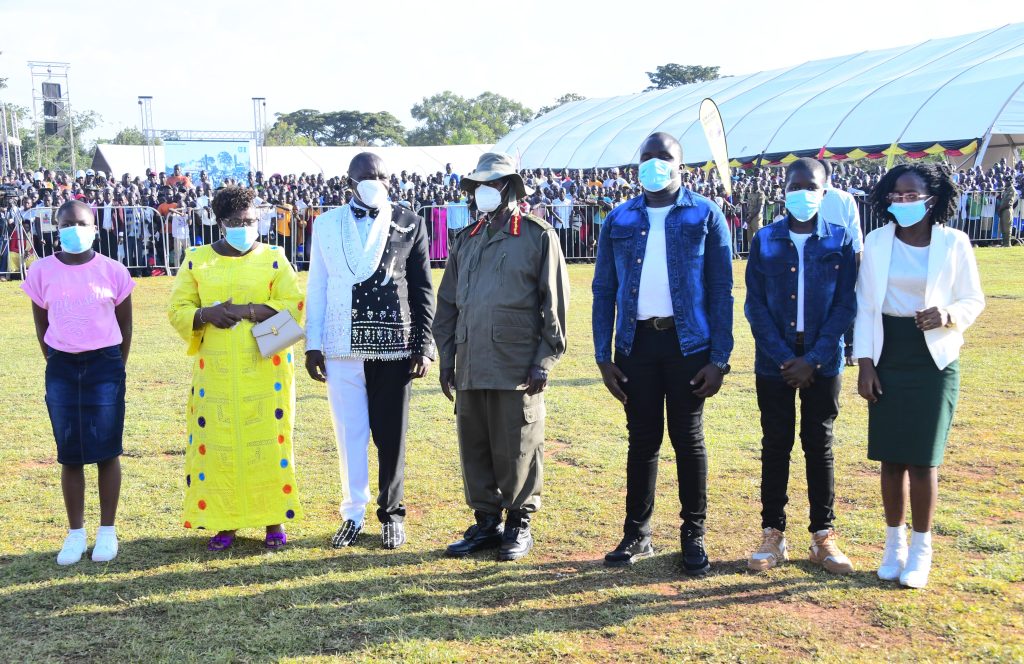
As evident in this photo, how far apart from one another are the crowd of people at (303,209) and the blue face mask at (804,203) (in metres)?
10.8

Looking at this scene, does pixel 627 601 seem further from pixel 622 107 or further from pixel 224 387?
pixel 622 107

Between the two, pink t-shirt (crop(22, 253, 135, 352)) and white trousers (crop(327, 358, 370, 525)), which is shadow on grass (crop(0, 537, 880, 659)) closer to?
white trousers (crop(327, 358, 370, 525))

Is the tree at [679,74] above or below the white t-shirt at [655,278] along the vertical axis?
above

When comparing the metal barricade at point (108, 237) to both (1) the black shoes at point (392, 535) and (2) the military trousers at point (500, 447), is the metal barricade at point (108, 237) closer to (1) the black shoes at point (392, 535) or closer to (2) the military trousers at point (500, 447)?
(1) the black shoes at point (392, 535)

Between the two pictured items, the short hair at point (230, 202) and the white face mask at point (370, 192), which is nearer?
the short hair at point (230, 202)

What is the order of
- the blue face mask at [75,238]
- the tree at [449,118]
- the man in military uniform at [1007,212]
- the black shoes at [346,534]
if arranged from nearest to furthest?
the blue face mask at [75,238], the black shoes at [346,534], the man in military uniform at [1007,212], the tree at [449,118]

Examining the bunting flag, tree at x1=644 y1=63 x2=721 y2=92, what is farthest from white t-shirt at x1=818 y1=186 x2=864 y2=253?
tree at x1=644 y1=63 x2=721 y2=92

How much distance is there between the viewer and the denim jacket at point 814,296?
13.9ft

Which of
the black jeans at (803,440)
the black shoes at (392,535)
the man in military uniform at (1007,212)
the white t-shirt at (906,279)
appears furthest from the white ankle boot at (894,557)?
the man in military uniform at (1007,212)

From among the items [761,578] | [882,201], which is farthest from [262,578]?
[882,201]

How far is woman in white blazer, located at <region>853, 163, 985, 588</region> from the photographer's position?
13.2 ft

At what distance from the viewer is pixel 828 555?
437 cm

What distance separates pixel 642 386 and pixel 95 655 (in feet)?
8.42

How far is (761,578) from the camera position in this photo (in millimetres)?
4281
